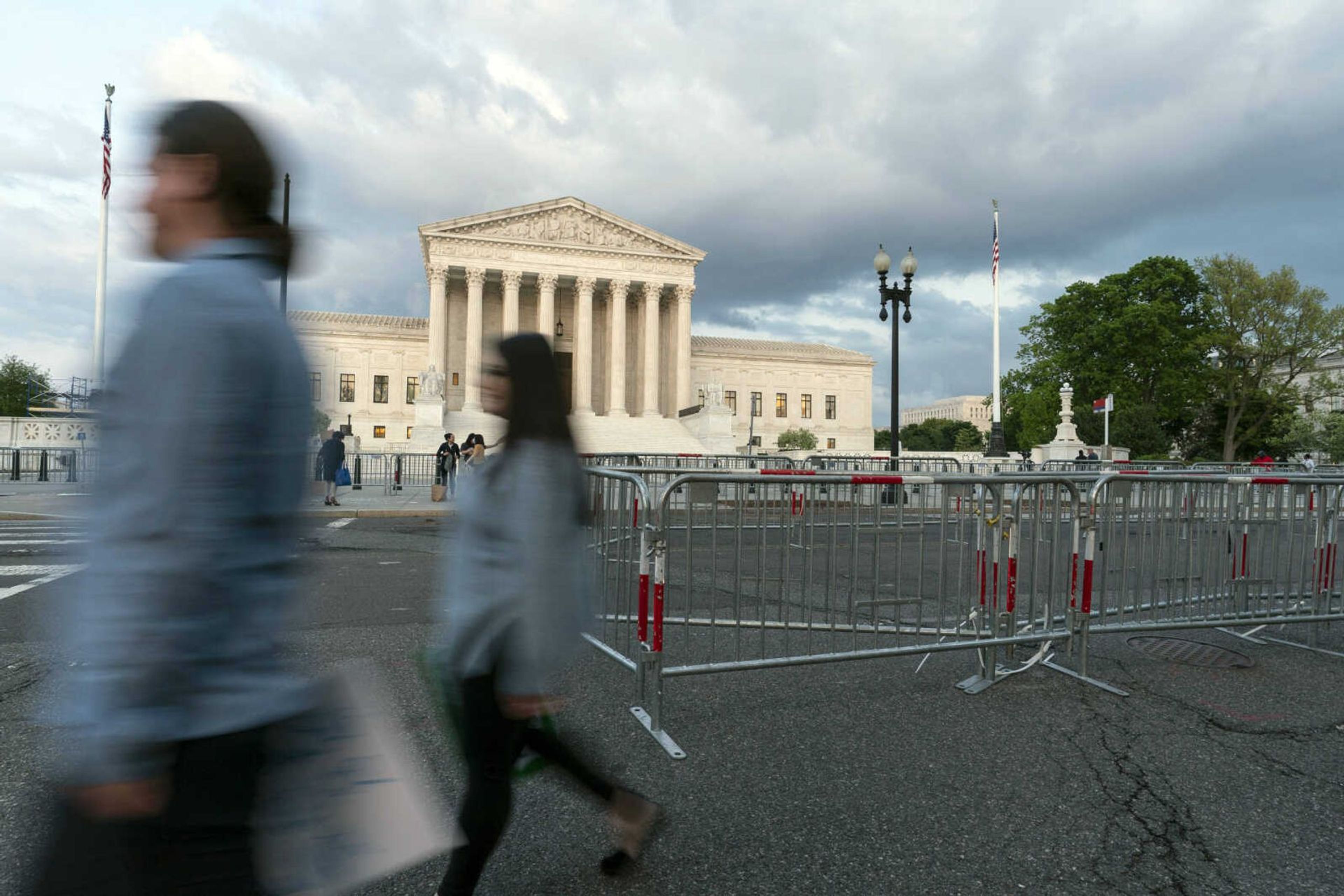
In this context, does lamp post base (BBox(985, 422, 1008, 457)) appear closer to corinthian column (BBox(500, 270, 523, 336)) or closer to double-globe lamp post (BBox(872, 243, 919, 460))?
double-globe lamp post (BBox(872, 243, 919, 460))

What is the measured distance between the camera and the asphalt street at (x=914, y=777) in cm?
279

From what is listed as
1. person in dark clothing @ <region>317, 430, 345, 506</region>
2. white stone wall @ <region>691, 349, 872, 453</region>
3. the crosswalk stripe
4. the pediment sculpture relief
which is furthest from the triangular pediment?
the crosswalk stripe

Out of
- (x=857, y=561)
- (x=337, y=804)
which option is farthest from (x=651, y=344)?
(x=337, y=804)

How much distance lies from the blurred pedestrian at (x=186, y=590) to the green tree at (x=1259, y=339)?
177ft

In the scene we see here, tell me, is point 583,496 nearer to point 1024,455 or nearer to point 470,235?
point 1024,455

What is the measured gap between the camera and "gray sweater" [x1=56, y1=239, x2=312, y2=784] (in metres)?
1.48

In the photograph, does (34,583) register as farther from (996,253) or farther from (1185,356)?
(1185,356)

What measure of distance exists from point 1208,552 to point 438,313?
56.9 meters

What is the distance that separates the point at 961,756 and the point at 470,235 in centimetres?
5794

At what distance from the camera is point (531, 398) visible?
2.44m

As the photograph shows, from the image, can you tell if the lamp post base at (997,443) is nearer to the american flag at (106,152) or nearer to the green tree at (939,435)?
the american flag at (106,152)

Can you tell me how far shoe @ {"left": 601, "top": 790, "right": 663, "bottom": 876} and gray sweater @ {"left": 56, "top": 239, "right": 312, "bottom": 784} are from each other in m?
1.38

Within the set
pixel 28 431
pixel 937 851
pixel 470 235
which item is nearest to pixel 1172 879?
pixel 937 851

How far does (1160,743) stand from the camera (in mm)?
4137
